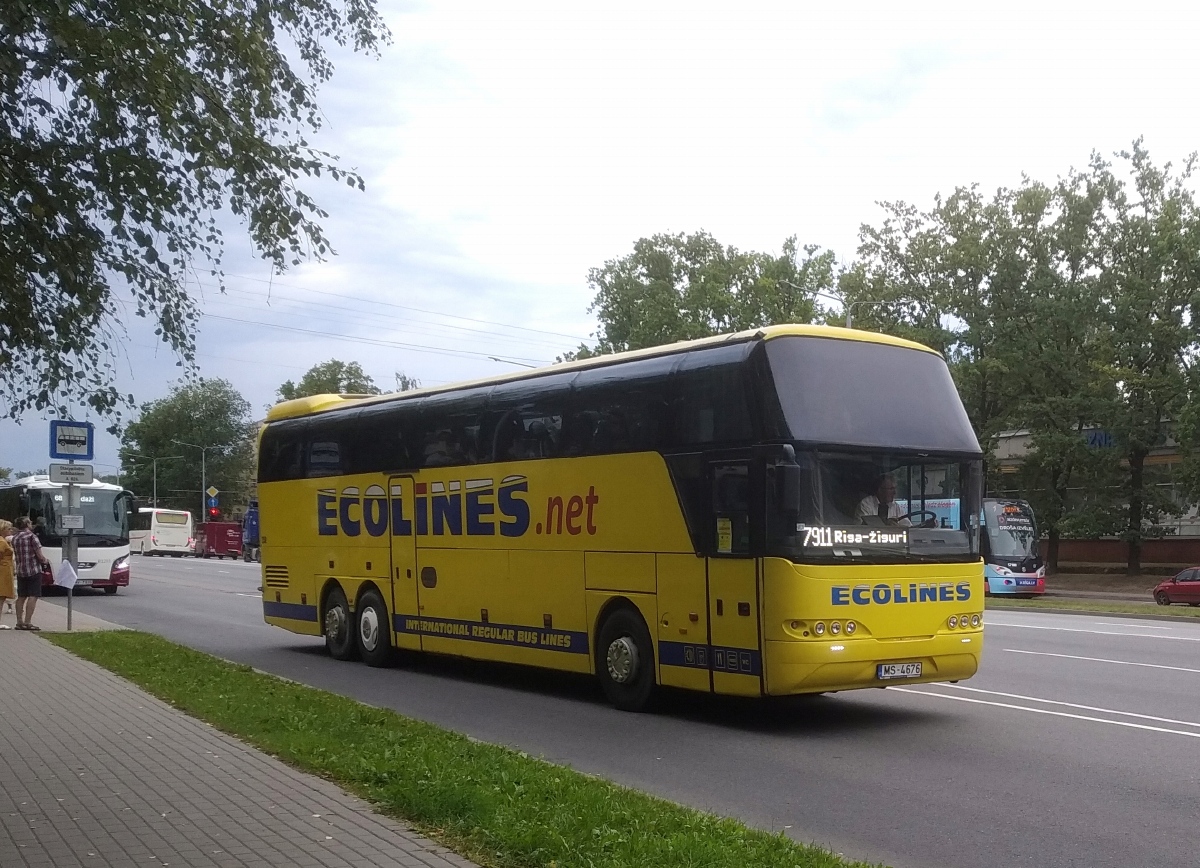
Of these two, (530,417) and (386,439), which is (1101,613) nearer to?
(386,439)

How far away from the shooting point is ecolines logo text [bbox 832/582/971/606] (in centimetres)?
1081

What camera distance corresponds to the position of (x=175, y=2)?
307 inches

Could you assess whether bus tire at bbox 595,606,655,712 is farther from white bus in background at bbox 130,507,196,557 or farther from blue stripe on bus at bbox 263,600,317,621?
white bus in background at bbox 130,507,196,557

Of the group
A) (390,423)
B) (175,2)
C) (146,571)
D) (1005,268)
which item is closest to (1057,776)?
(175,2)

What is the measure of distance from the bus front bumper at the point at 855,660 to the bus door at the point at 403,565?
655cm

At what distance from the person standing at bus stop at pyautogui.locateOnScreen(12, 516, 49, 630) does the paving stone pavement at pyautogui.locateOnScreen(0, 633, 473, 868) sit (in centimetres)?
1117

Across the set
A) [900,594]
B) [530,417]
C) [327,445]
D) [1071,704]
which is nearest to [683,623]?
[900,594]

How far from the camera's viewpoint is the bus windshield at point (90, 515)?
3525 centimetres

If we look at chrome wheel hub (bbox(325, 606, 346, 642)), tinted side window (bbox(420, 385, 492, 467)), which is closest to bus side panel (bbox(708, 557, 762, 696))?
tinted side window (bbox(420, 385, 492, 467))

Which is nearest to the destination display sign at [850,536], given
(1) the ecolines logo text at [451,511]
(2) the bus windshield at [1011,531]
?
(1) the ecolines logo text at [451,511]

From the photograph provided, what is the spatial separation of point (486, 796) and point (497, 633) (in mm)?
7066

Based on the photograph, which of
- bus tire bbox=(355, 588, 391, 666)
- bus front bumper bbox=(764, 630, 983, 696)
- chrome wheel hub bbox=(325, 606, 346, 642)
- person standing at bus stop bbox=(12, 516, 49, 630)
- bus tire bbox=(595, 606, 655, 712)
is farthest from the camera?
person standing at bus stop bbox=(12, 516, 49, 630)

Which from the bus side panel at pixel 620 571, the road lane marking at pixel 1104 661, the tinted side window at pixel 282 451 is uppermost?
the tinted side window at pixel 282 451

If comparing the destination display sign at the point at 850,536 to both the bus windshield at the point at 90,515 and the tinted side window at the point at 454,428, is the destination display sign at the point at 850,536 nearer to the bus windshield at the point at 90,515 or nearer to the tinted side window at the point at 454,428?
the tinted side window at the point at 454,428
